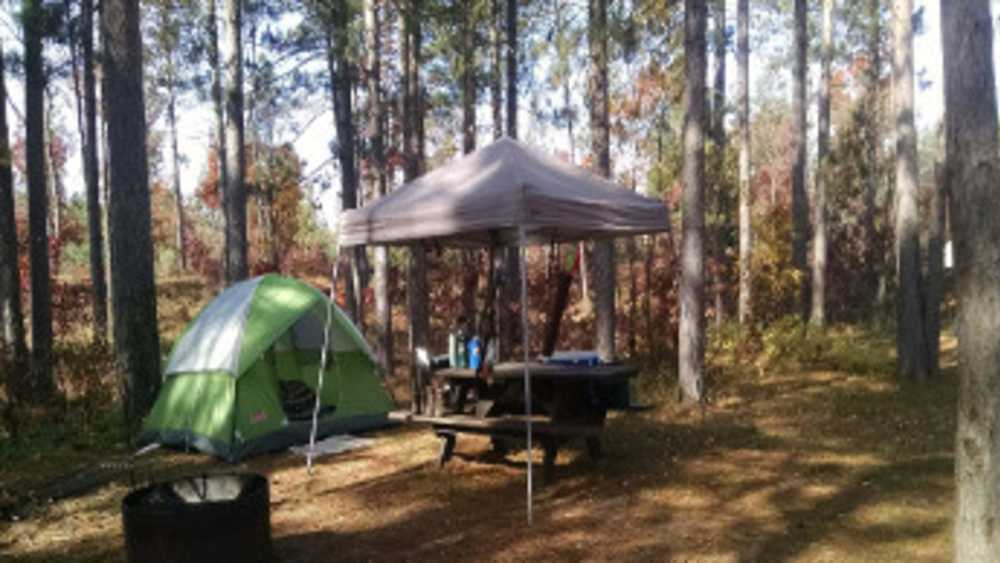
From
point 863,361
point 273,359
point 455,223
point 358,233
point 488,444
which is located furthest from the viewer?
point 863,361

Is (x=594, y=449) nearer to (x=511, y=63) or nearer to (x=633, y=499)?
(x=633, y=499)

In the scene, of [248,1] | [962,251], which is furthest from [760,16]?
[962,251]

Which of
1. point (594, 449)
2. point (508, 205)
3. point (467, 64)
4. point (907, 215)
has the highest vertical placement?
point (467, 64)

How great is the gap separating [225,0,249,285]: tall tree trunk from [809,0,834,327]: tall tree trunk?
10782 millimetres

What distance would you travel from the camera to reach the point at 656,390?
384 inches

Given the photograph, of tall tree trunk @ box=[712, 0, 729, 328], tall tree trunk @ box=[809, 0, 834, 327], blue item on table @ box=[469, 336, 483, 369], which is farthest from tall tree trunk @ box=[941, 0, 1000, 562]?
tall tree trunk @ box=[712, 0, 729, 328]

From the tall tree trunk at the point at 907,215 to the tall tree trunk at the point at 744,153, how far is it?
13.9 feet

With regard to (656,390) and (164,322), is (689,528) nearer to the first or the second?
(656,390)

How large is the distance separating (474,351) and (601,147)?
587 cm

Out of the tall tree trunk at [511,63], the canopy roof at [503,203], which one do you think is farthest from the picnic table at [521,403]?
the tall tree trunk at [511,63]

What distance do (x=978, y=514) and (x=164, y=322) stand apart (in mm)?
20679

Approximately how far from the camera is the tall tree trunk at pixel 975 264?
325cm

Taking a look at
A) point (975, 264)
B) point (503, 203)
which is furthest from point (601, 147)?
point (975, 264)

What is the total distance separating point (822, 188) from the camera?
651 inches
